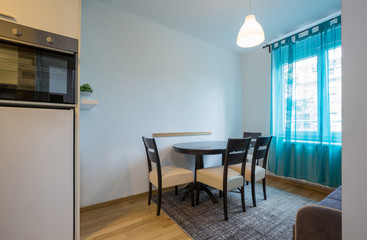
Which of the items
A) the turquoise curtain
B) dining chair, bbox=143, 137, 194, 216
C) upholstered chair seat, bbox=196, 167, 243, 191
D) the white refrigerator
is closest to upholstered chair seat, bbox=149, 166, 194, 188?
dining chair, bbox=143, 137, 194, 216

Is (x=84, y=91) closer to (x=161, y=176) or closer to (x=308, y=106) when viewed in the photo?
(x=161, y=176)

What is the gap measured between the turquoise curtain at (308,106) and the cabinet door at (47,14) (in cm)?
314

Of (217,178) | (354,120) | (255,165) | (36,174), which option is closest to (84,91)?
(36,174)

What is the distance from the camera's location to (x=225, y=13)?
7.75 ft

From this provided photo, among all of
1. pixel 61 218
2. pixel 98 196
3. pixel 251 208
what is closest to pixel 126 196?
pixel 98 196

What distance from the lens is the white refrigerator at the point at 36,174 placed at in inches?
41.4

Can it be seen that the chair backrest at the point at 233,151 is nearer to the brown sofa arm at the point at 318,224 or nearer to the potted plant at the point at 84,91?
the brown sofa arm at the point at 318,224

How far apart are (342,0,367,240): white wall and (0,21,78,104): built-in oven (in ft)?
5.10

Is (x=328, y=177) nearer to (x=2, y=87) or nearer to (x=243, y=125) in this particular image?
(x=243, y=125)

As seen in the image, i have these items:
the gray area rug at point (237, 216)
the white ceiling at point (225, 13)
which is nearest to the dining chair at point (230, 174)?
the gray area rug at point (237, 216)

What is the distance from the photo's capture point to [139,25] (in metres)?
2.44

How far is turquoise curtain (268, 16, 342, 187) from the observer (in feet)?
7.72

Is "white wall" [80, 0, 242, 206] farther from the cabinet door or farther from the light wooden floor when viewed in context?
the cabinet door

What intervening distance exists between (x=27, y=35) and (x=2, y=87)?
1.25 ft
